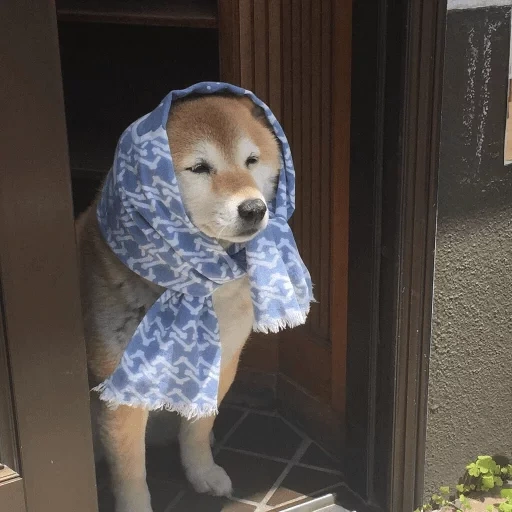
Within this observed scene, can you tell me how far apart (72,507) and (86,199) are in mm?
1407

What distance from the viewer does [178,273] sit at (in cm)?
178

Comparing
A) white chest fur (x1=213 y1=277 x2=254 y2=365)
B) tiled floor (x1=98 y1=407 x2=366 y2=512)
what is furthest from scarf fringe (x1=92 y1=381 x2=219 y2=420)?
tiled floor (x1=98 y1=407 x2=366 y2=512)

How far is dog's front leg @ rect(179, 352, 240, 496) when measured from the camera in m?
2.26

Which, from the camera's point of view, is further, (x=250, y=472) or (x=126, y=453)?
(x=250, y=472)

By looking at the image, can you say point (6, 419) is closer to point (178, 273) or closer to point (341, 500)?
point (178, 273)

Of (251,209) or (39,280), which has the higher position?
(251,209)

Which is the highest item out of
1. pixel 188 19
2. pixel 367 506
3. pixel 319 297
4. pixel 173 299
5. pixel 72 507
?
pixel 188 19

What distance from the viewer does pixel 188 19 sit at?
2.41 m

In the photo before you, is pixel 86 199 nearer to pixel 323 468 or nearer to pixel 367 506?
pixel 323 468

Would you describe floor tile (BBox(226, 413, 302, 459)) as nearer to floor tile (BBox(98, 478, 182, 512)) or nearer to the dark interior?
floor tile (BBox(98, 478, 182, 512))

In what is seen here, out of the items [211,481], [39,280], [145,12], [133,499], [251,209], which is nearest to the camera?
[39,280]

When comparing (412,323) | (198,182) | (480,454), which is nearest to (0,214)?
(198,182)

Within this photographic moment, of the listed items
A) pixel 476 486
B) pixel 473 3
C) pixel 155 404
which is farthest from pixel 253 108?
pixel 476 486

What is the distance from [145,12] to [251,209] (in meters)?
1.20
